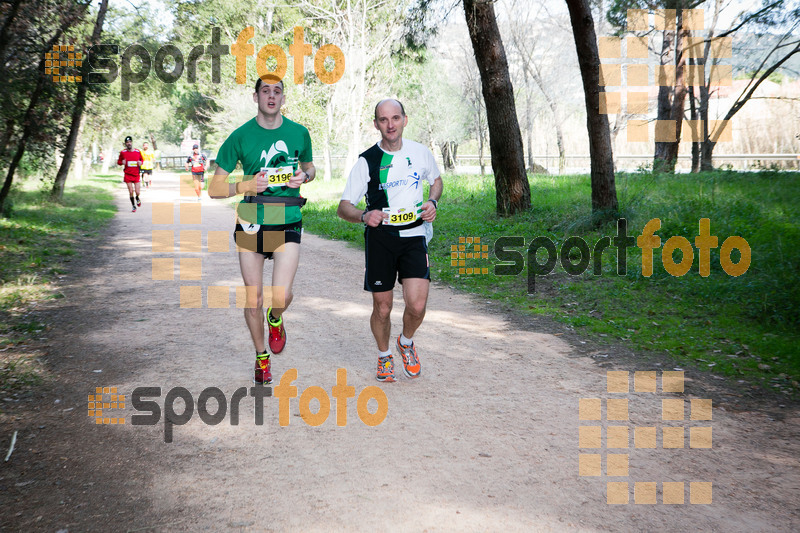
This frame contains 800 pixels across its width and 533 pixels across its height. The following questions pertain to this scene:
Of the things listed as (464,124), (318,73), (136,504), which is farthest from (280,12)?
(136,504)

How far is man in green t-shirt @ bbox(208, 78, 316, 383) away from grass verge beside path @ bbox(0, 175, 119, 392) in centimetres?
218

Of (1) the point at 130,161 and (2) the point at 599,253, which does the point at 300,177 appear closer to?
(2) the point at 599,253

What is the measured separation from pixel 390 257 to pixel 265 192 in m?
1.16

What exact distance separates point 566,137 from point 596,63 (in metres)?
34.2

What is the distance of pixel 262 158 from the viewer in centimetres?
517

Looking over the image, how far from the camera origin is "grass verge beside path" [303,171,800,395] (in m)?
6.69

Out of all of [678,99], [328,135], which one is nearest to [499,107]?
[678,99]

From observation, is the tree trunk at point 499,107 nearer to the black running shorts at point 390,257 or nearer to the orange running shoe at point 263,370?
the black running shorts at point 390,257

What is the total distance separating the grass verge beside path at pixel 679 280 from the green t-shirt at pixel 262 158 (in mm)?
4029

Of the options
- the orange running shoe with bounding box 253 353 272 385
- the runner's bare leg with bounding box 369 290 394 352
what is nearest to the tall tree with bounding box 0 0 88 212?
the orange running shoe with bounding box 253 353 272 385

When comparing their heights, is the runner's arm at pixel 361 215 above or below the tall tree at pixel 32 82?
below

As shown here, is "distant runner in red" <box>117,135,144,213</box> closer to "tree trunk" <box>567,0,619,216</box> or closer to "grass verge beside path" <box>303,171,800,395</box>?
"grass verge beside path" <box>303,171,800,395</box>

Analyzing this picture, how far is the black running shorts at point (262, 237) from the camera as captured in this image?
5.21m

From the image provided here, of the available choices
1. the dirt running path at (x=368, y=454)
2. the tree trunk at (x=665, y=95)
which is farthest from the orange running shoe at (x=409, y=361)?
the tree trunk at (x=665, y=95)
